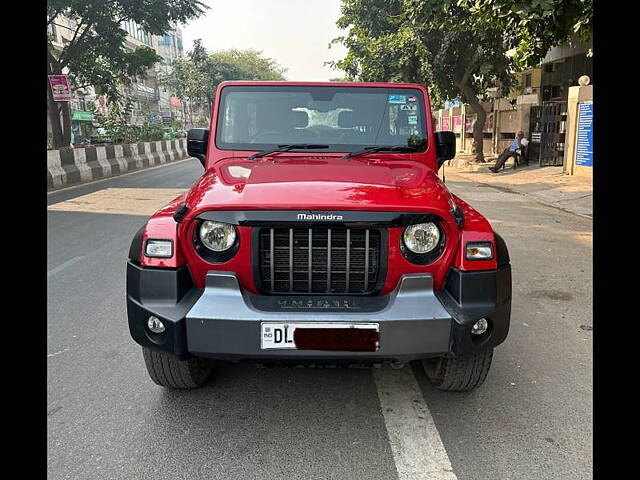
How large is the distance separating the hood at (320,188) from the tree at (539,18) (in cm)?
417

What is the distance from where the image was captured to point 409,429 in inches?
110

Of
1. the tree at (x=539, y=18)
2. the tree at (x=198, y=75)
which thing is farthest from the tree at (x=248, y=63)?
the tree at (x=539, y=18)

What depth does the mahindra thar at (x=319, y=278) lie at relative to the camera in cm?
251

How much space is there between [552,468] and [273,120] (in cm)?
284

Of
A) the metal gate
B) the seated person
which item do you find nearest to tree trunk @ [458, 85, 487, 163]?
the seated person

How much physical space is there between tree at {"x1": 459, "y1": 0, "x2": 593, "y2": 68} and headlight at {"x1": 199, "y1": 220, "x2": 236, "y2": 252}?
528cm

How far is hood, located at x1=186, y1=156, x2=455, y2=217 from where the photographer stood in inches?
104

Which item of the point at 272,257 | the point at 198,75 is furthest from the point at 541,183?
the point at 198,75

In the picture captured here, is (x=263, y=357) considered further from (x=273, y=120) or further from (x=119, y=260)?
(x=119, y=260)

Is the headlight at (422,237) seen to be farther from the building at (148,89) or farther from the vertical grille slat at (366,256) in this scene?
the building at (148,89)

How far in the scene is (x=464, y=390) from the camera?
10.1 ft

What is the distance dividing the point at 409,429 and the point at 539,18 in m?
5.81
